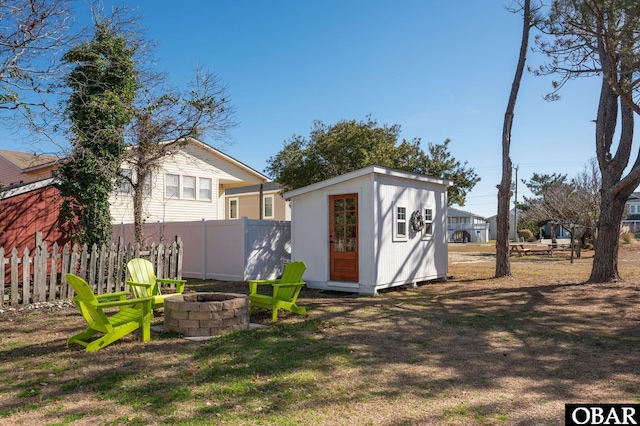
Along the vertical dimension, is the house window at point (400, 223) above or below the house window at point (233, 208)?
below

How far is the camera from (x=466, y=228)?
207 ft

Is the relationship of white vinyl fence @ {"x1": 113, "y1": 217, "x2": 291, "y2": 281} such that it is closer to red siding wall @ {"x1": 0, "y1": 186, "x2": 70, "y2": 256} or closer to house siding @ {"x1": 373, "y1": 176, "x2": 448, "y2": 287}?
red siding wall @ {"x1": 0, "y1": 186, "x2": 70, "y2": 256}

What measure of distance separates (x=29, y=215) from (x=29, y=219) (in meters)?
0.10

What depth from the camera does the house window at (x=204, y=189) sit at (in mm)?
21047

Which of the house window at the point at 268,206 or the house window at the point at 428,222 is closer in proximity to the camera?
the house window at the point at 428,222

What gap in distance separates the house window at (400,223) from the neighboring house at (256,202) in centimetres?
1365

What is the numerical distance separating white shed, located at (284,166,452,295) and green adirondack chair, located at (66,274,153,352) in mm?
5678

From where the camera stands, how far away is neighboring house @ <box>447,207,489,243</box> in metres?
62.8

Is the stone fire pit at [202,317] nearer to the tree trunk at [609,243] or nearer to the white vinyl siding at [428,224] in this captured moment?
the white vinyl siding at [428,224]

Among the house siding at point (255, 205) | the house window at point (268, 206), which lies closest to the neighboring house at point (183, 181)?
the house siding at point (255, 205)

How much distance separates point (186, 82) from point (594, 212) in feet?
78.7

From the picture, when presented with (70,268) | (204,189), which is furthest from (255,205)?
(70,268)

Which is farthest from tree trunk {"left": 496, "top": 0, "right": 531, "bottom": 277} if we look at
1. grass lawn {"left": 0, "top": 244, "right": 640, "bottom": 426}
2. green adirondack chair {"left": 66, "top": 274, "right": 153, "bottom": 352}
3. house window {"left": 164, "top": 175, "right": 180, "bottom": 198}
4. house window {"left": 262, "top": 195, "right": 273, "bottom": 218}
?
house window {"left": 262, "top": 195, "right": 273, "bottom": 218}

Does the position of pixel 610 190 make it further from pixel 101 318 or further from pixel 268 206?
pixel 268 206
